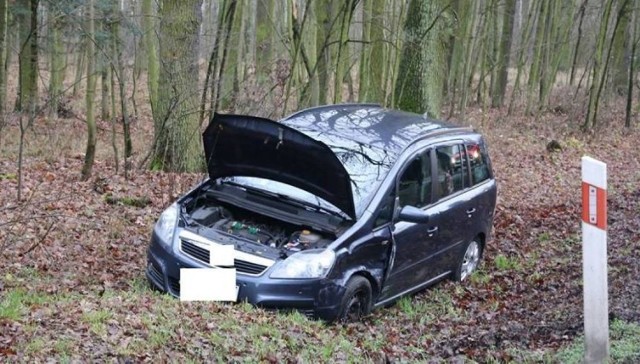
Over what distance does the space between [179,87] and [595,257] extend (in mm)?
8245

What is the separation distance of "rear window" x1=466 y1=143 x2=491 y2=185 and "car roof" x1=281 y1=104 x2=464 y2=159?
1.35ft

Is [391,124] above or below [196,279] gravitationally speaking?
above

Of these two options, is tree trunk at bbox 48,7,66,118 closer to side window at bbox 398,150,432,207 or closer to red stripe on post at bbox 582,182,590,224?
side window at bbox 398,150,432,207

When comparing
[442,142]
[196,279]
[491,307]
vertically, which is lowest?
[491,307]

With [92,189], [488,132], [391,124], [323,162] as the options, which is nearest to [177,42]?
[92,189]

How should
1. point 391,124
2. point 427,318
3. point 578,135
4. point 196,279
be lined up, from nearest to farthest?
point 196,279 < point 427,318 < point 391,124 < point 578,135

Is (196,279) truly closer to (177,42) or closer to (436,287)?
(436,287)

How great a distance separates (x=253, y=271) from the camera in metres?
6.77

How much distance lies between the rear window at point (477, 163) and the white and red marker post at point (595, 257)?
15.3ft

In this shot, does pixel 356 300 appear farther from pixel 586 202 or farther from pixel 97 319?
pixel 586 202

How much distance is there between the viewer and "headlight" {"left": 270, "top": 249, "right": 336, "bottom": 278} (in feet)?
21.9

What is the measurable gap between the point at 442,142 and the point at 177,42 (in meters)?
5.14

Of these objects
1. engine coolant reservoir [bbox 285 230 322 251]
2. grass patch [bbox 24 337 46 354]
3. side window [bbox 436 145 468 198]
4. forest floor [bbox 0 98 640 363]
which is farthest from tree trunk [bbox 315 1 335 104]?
grass patch [bbox 24 337 46 354]

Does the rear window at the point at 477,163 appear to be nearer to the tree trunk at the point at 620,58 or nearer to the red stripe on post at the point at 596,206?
the red stripe on post at the point at 596,206
